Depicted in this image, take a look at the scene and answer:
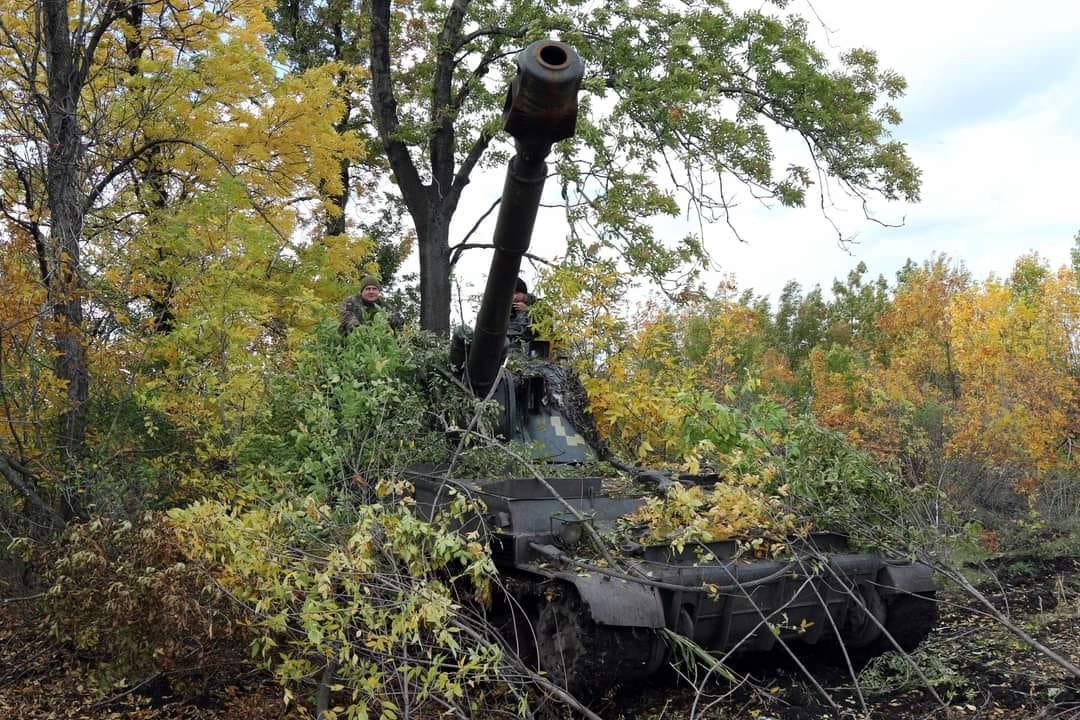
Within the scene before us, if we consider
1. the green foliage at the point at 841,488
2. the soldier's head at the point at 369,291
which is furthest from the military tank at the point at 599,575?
the soldier's head at the point at 369,291

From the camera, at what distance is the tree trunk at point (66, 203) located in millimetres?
7469

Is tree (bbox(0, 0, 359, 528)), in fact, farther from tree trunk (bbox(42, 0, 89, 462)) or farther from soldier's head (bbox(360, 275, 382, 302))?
soldier's head (bbox(360, 275, 382, 302))

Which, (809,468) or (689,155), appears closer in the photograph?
(809,468)

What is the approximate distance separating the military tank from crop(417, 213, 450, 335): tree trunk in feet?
28.0

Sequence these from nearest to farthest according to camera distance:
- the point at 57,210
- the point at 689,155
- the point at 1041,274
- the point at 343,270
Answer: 1. the point at 57,210
2. the point at 689,155
3. the point at 343,270
4. the point at 1041,274

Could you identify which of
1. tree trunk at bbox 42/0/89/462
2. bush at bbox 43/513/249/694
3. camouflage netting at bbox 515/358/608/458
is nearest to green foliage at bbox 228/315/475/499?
camouflage netting at bbox 515/358/608/458

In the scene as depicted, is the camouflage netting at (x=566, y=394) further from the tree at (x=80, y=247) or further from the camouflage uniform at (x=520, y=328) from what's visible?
the tree at (x=80, y=247)

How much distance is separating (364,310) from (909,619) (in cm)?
453

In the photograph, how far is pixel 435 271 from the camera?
15453mm

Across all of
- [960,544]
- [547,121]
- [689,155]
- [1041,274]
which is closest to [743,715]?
[960,544]

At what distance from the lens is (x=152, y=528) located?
5805 mm

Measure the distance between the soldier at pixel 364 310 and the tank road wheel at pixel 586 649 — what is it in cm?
310

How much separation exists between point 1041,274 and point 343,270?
24825 millimetres

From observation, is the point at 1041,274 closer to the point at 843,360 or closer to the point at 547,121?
the point at 843,360
